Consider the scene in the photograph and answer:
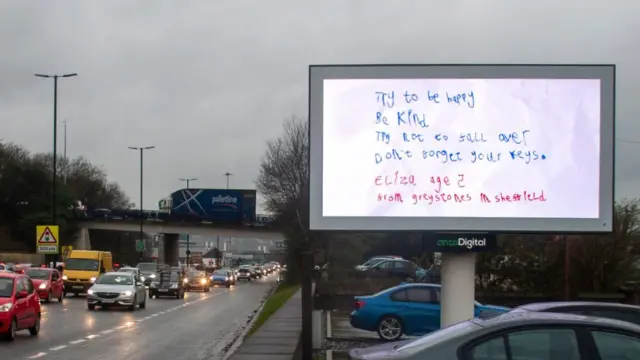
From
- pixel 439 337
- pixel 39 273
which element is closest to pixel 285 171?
pixel 39 273

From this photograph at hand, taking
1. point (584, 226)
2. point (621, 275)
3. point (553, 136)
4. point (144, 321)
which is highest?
point (553, 136)

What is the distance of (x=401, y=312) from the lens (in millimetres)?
18516

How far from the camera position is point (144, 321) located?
25.1 meters

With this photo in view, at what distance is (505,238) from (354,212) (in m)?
16.6

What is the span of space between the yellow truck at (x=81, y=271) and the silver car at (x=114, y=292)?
8960 mm

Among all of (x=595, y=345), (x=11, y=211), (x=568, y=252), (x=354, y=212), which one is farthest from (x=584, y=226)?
(x=11, y=211)

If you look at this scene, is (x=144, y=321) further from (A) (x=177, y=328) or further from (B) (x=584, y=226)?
(B) (x=584, y=226)

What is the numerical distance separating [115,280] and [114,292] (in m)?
1.24

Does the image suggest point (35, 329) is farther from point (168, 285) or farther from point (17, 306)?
point (168, 285)

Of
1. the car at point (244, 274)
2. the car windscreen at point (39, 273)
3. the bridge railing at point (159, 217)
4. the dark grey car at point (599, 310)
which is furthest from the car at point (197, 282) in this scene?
the dark grey car at point (599, 310)

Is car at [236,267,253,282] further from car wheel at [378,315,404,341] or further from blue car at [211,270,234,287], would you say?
car wheel at [378,315,404,341]

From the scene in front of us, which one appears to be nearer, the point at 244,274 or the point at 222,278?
the point at 222,278

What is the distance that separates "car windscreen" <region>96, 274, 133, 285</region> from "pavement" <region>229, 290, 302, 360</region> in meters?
7.94

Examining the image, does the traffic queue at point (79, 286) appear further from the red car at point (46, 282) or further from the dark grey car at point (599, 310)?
the dark grey car at point (599, 310)
